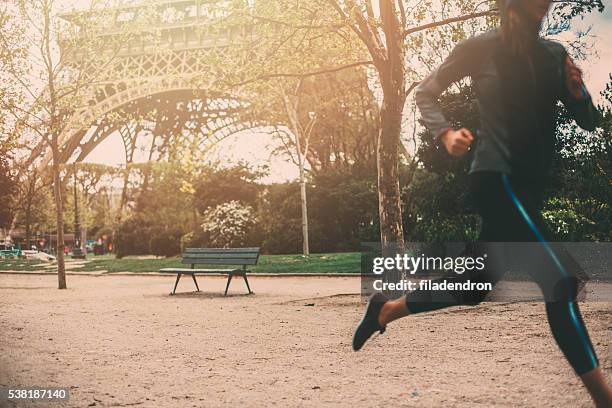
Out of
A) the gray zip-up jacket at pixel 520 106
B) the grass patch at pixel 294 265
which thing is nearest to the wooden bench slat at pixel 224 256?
the grass patch at pixel 294 265

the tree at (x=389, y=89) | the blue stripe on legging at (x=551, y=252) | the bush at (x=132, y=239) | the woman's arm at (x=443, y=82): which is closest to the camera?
the blue stripe on legging at (x=551, y=252)

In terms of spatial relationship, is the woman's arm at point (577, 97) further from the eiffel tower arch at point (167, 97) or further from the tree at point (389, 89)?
the eiffel tower arch at point (167, 97)

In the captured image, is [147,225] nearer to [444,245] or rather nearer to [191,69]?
[191,69]

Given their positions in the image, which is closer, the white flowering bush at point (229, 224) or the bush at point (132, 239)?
the white flowering bush at point (229, 224)

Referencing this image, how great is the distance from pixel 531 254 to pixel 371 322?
864 mm

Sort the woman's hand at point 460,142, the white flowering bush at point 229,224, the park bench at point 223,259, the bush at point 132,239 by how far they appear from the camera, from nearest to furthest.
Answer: the woman's hand at point 460,142
the park bench at point 223,259
the white flowering bush at point 229,224
the bush at point 132,239

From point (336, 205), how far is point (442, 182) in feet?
39.9

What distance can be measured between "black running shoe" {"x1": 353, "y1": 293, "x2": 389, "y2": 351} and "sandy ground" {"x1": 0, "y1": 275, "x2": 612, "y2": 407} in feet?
2.58

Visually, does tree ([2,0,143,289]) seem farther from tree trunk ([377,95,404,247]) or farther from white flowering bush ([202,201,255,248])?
white flowering bush ([202,201,255,248])

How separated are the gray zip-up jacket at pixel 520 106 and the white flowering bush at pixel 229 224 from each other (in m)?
Result: 25.2

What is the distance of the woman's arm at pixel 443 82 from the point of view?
2727mm

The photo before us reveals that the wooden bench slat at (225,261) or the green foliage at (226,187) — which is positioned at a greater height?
the green foliage at (226,187)

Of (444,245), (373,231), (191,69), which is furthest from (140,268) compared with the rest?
(191,69)

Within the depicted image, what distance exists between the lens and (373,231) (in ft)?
79.5
